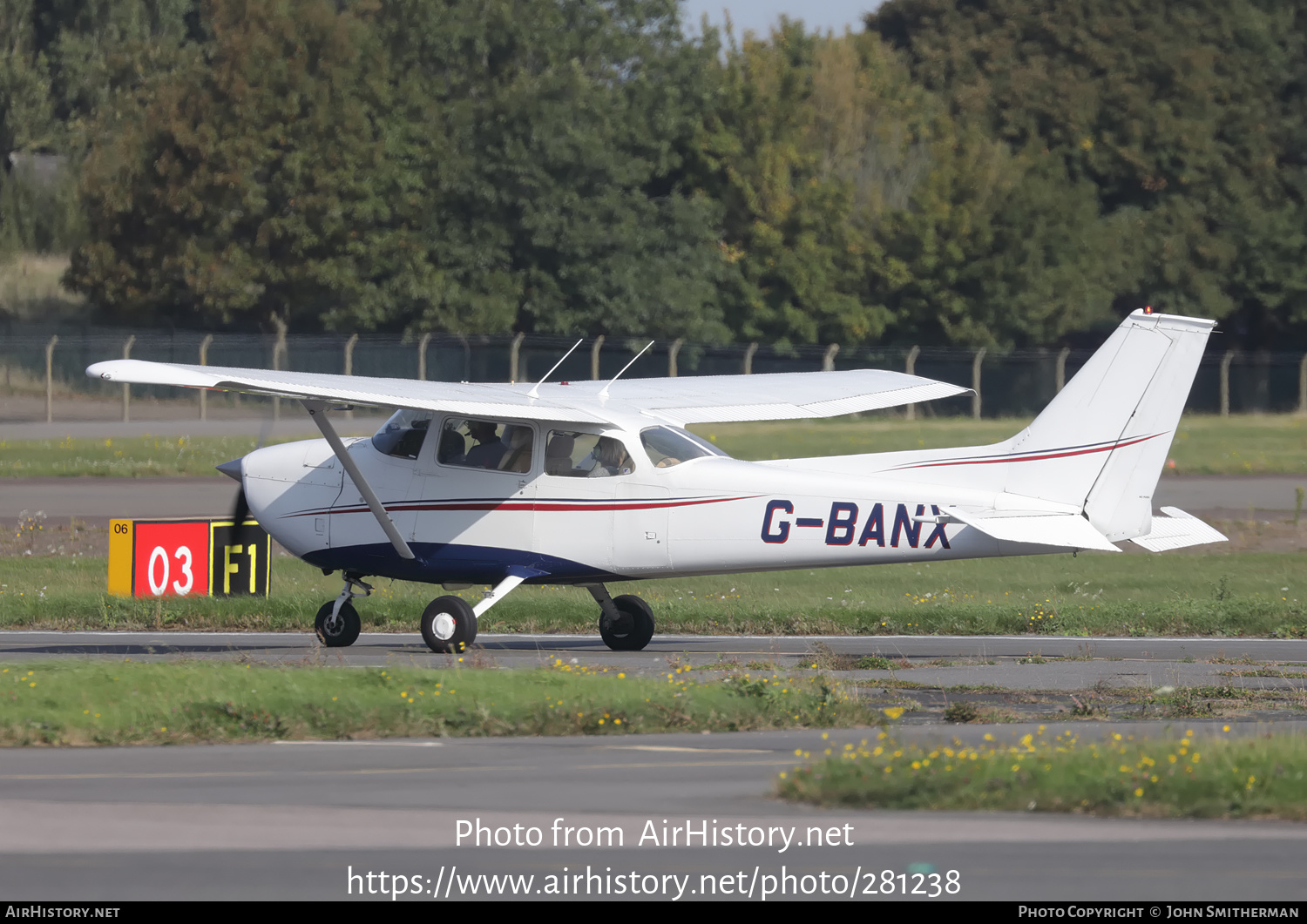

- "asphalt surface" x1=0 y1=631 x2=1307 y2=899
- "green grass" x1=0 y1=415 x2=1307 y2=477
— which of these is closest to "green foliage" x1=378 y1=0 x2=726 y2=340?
"green grass" x1=0 y1=415 x2=1307 y2=477

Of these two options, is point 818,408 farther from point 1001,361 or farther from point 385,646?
point 1001,361

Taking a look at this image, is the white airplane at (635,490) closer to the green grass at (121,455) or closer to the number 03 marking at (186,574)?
the number 03 marking at (186,574)

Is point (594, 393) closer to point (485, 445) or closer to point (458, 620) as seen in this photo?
point (485, 445)

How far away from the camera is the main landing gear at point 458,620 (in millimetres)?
15656

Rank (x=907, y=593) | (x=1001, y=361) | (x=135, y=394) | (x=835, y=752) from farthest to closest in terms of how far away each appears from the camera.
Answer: (x=1001, y=361)
(x=135, y=394)
(x=907, y=593)
(x=835, y=752)

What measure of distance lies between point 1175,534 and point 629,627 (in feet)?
16.0

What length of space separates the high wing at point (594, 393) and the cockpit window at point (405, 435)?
0.30 m

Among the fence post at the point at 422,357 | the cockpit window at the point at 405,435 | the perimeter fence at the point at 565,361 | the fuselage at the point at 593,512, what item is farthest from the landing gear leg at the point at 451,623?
the perimeter fence at the point at 565,361

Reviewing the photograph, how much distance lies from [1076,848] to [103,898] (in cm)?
390

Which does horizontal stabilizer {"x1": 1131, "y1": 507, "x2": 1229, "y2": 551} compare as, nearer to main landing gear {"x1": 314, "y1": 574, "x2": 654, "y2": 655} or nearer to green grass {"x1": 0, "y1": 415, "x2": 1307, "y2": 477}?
main landing gear {"x1": 314, "y1": 574, "x2": 654, "y2": 655}

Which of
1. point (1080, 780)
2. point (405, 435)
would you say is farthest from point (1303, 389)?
point (1080, 780)

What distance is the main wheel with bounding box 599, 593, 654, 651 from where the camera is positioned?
54.1 feet

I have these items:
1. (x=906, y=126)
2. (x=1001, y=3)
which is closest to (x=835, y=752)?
(x=906, y=126)

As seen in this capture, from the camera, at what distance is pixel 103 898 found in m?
6.69
